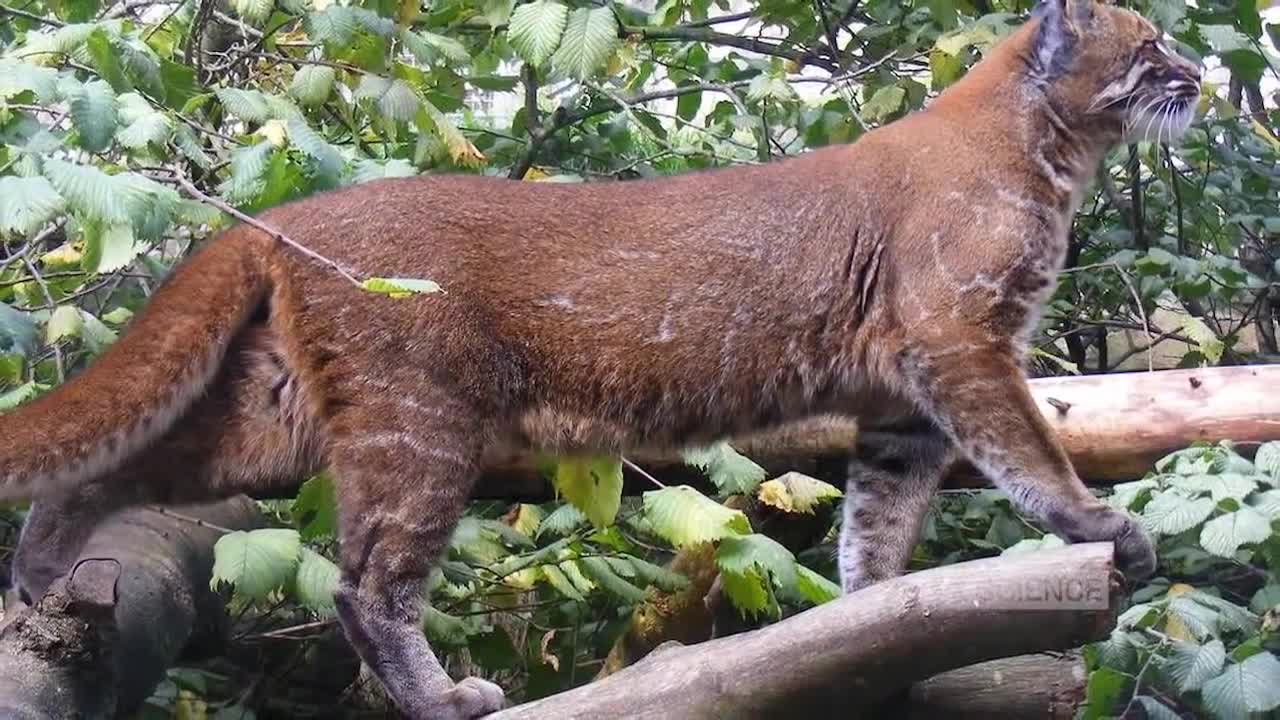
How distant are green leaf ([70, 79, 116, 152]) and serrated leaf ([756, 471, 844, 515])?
2237mm

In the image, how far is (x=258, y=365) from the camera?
165 inches

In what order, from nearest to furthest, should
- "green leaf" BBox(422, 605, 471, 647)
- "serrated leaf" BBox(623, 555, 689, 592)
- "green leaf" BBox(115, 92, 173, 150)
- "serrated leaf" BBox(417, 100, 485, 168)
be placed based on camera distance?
"green leaf" BBox(115, 92, 173, 150)
"green leaf" BBox(422, 605, 471, 647)
"serrated leaf" BBox(623, 555, 689, 592)
"serrated leaf" BBox(417, 100, 485, 168)

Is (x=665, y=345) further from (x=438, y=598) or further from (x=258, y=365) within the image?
(x=438, y=598)

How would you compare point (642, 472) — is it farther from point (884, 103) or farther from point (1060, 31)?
point (884, 103)

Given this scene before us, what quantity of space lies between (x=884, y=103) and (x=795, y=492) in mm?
1786

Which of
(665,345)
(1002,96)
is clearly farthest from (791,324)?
(1002,96)

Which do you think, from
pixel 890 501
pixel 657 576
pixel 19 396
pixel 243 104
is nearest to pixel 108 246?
pixel 19 396

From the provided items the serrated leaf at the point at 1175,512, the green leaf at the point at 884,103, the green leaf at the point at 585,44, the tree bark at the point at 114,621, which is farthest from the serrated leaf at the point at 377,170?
the serrated leaf at the point at 1175,512

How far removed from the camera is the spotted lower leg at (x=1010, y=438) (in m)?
3.81

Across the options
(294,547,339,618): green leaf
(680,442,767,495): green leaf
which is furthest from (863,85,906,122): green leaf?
(294,547,339,618): green leaf

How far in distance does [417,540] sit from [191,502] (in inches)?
35.7

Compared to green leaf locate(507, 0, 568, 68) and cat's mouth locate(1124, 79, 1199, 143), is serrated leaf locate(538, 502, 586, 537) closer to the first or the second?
green leaf locate(507, 0, 568, 68)

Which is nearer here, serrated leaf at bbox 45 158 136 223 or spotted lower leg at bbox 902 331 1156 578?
serrated leaf at bbox 45 158 136 223

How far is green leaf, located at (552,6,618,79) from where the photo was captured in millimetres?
5066
